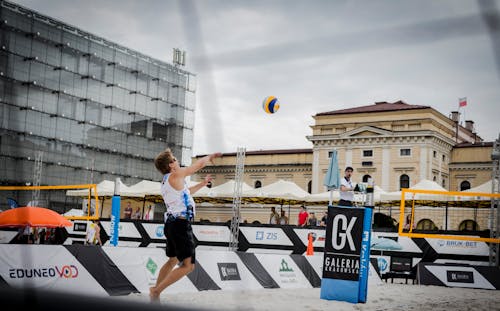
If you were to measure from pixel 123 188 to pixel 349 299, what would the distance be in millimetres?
23835

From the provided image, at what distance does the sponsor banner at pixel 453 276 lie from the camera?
12.2 metres

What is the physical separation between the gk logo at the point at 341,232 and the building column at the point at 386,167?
42875 mm

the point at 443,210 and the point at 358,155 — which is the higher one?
the point at 358,155

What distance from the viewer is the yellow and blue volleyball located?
2111 millimetres

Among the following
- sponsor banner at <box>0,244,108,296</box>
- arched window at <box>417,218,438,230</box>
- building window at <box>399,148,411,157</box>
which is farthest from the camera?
building window at <box>399,148,411,157</box>

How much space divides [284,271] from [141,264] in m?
2.96

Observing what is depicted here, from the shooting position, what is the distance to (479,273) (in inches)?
482

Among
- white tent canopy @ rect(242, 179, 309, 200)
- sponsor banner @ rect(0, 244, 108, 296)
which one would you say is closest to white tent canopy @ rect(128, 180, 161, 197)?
white tent canopy @ rect(242, 179, 309, 200)

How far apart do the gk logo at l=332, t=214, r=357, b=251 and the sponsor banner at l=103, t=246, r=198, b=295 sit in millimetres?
1921

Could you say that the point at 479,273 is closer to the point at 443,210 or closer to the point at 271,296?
the point at 271,296

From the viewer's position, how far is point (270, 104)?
2.28 m

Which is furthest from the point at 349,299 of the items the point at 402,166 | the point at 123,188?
the point at 402,166

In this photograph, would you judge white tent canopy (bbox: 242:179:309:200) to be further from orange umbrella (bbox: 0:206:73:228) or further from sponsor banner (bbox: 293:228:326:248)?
orange umbrella (bbox: 0:206:73:228)

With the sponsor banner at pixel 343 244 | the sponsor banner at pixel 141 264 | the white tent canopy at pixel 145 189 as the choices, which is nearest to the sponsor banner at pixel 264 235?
the white tent canopy at pixel 145 189
